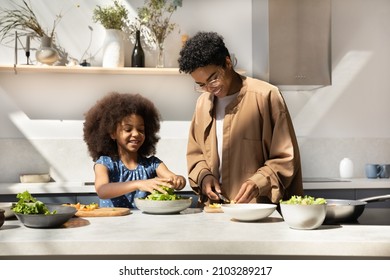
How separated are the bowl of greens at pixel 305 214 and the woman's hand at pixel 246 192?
1.76 feet

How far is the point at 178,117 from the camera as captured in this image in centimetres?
459

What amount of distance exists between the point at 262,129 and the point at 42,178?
Result: 2223mm

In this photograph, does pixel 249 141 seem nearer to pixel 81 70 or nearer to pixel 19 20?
pixel 81 70

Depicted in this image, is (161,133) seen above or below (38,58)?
below

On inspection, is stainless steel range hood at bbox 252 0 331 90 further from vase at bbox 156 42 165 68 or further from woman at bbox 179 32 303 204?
woman at bbox 179 32 303 204

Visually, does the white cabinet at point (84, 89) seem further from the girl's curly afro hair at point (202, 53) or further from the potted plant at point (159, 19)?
the girl's curly afro hair at point (202, 53)

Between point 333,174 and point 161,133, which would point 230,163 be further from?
point 333,174

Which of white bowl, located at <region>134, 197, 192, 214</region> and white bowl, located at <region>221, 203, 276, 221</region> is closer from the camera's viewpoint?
white bowl, located at <region>221, 203, 276, 221</region>

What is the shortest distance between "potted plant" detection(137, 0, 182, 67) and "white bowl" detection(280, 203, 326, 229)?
289 centimetres

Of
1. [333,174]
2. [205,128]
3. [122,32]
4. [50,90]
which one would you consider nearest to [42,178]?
[50,90]

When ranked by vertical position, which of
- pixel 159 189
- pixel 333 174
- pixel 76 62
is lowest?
pixel 333 174

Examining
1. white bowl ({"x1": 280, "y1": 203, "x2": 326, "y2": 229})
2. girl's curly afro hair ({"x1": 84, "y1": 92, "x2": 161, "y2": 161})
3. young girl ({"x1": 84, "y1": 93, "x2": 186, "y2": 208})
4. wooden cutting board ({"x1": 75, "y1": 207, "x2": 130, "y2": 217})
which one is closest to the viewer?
white bowl ({"x1": 280, "y1": 203, "x2": 326, "y2": 229})

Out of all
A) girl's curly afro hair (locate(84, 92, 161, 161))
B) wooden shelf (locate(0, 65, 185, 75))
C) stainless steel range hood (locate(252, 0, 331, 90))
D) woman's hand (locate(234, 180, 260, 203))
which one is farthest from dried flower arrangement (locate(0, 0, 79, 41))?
woman's hand (locate(234, 180, 260, 203))

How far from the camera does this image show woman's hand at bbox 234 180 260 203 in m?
2.29
